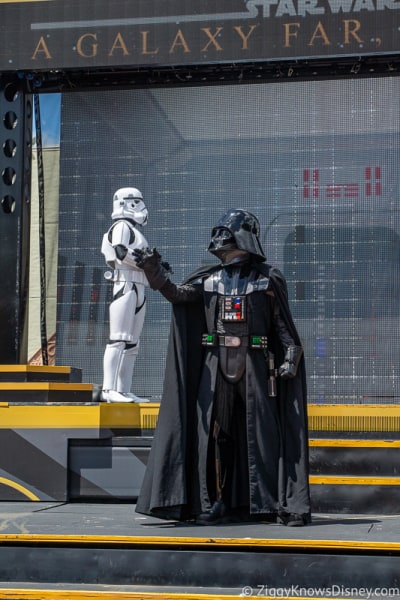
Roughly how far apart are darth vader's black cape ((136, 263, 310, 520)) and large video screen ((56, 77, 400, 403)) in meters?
3.53

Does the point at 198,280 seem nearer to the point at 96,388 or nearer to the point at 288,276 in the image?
the point at 96,388

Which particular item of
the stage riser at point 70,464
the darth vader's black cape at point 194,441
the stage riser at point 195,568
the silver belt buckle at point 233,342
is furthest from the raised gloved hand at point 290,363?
the stage riser at point 70,464

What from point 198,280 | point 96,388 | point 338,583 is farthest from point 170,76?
point 338,583

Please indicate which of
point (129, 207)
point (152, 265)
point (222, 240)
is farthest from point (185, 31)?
point (152, 265)

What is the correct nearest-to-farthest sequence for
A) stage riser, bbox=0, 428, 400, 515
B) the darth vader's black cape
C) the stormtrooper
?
the darth vader's black cape, stage riser, bbox=0, 428, 400, 515, the stormtrooper

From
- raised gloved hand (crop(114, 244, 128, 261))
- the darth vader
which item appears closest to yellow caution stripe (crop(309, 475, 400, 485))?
the darth vader

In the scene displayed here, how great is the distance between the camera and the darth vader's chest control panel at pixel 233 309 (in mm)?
5430

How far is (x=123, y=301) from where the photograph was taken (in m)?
7.55

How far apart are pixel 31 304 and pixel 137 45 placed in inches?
112

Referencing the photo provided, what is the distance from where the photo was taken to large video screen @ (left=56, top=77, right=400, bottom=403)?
8969 millimetres

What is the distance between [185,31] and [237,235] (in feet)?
12.8

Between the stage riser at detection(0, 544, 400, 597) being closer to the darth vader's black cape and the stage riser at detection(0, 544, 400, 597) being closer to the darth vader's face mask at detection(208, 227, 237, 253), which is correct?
the darth vader's black cape

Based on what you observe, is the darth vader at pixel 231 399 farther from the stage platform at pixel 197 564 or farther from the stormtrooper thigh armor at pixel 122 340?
the stormtrooper thigh armor at pixel 122 340

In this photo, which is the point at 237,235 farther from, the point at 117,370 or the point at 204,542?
the point at 117,370
